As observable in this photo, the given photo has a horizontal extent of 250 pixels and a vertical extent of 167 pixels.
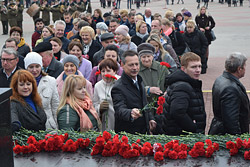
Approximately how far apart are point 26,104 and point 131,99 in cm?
132

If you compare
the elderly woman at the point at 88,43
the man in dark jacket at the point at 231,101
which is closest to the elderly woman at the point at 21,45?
the elderly woman at the point at 88,43

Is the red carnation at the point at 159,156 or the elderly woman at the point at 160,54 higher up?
the elderly woman at the point at 160,54

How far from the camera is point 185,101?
16.9 feet

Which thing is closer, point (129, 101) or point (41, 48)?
point (129, 101)

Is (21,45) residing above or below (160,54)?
above

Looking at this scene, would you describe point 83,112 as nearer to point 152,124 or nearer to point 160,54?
point 152,124

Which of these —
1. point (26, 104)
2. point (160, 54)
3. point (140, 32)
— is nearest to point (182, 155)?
point (26, 104)

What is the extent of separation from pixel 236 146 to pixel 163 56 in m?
4.41

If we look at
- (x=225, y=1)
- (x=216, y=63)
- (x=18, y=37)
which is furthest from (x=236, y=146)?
(x=225, y=1)

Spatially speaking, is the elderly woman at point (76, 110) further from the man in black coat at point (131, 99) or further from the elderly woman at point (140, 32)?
the elderly woman at point (140, 32)

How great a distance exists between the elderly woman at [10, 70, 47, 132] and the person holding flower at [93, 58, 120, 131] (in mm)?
1139

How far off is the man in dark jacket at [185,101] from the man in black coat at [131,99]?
0.39 metres

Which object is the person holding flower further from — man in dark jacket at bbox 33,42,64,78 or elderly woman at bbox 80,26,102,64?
elderly woman at bbox 80,26,102,64

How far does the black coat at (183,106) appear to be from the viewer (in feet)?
17.0
